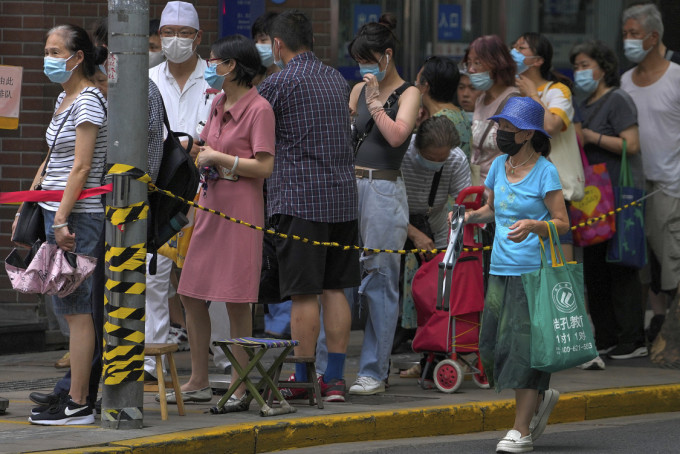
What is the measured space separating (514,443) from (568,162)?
3.07m

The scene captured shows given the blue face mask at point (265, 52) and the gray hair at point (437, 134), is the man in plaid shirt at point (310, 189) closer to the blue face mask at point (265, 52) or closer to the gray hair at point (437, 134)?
the gray hair at point (437, 134)

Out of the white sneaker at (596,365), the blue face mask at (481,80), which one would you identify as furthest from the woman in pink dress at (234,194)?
the white sneaker at (596,365)

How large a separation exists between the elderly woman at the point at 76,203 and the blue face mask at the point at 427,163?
236 cm

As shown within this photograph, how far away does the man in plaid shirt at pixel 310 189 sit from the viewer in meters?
7.57

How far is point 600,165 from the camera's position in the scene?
984 centimetres

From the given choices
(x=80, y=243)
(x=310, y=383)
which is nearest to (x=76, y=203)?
(x=80, y=243)

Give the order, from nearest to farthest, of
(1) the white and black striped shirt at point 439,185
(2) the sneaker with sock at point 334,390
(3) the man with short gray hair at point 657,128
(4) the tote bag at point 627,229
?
(2) the sneaker with sock at point 334,390, (1) the white and black striped shirt at point 439,185, (4) the tote bag at point 627,229, (3) the man with short gray hair at point 657,128

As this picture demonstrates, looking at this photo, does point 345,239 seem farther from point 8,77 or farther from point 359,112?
point 8,77

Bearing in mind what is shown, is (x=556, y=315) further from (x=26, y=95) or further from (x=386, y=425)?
(x=26, y=95)

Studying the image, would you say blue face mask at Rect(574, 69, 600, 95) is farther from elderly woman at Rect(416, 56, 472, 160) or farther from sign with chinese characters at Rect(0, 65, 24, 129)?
sign with chinese characters at Rect(0, 65, 24, 129)

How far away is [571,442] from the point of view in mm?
7277

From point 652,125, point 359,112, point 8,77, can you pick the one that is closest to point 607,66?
point 652,125

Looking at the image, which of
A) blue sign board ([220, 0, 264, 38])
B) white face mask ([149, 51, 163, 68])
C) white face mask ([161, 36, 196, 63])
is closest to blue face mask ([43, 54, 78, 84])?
white face mask ([161, 36, 196, 63])

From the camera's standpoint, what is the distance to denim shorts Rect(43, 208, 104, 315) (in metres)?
6.91
